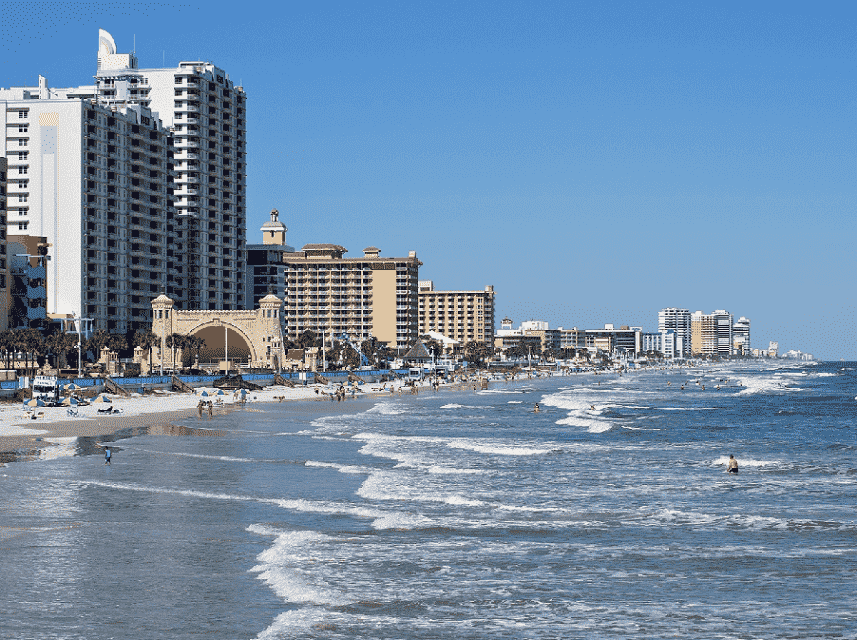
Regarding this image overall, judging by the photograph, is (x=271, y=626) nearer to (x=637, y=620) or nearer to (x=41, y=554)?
(x=637, y=620)

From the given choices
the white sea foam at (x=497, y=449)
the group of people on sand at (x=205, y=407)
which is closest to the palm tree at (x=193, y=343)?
the group of people on sand at (x=205, y=407)

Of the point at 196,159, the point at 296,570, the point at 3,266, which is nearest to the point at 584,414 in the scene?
the point at 296,570

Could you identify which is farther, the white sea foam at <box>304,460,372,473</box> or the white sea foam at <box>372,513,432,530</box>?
the white sea foam at <box>304,460,372,473</box>

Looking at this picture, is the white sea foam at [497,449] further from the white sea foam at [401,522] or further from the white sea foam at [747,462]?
the white sea foam at [401,522]

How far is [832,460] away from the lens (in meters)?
52.0

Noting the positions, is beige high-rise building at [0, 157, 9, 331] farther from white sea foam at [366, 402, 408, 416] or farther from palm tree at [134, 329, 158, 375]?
white sea foam at [366, 402, 408, 416]

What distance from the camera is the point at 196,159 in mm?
183625

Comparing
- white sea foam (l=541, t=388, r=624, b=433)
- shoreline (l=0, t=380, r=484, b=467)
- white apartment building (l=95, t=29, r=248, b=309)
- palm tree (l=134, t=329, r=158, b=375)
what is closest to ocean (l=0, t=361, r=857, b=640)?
shoreline (l=0, t=380, r=484, b=467)

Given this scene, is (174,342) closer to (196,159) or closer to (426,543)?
(196,159)

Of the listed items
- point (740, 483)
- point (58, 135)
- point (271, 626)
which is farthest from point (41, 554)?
point (58, 135)

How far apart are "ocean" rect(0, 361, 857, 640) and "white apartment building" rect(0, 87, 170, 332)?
101396 mm

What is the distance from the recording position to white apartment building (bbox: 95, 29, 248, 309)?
18150 centimetres

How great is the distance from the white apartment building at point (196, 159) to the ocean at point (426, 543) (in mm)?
128945

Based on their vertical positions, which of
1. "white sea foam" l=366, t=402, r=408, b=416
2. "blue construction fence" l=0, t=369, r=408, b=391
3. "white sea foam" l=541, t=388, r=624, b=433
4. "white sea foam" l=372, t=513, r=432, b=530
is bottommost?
"white sea foam" l=541, t=388, r=624, b=433
